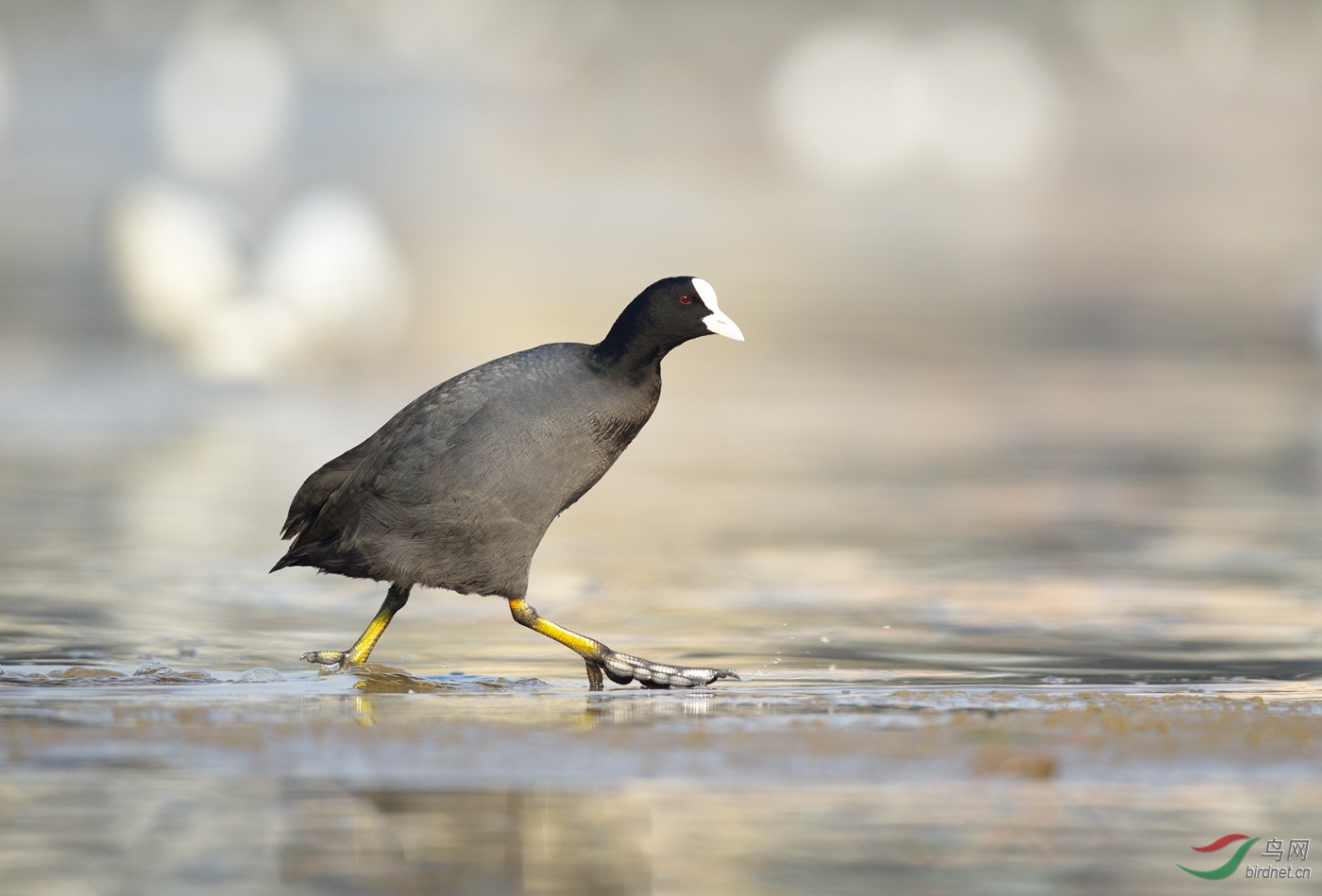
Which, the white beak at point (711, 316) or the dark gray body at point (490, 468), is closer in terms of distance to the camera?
the dark gray body at point (490, 468)

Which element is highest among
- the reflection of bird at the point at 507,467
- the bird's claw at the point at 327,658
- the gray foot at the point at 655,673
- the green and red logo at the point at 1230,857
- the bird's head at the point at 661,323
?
the bird's head at the point at 661,323

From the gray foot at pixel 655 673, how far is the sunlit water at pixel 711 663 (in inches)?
3.7

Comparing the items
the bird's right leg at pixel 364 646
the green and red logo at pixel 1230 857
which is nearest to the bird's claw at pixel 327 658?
the bird's right leg at pixel 364 646

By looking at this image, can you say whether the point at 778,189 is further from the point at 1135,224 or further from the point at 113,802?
the point at 113,802

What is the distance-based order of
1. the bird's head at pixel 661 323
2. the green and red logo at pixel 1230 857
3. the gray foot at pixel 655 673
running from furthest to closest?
the bird's head at pixel 661 323
the gray foot at pixel 655 673
the green and red logo at pixel 1230 857

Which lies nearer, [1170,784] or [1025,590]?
[1170,784]

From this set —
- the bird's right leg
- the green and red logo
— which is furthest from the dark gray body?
the green and red logo

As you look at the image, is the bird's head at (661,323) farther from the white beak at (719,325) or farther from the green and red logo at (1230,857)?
the green and red logo at (1230,857)

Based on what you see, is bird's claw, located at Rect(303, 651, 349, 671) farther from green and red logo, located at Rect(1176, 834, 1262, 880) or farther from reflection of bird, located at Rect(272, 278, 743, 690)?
green and red logo, located at Rect(1176, 834, 1262, 880)

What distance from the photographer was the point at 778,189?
42.4m

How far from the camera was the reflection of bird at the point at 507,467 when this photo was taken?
348 inches

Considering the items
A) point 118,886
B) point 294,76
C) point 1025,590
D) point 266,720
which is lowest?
point 118,886

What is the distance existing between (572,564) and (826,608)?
1837 millimetres

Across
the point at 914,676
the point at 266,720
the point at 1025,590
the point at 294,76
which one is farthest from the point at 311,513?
the point at 294,76
